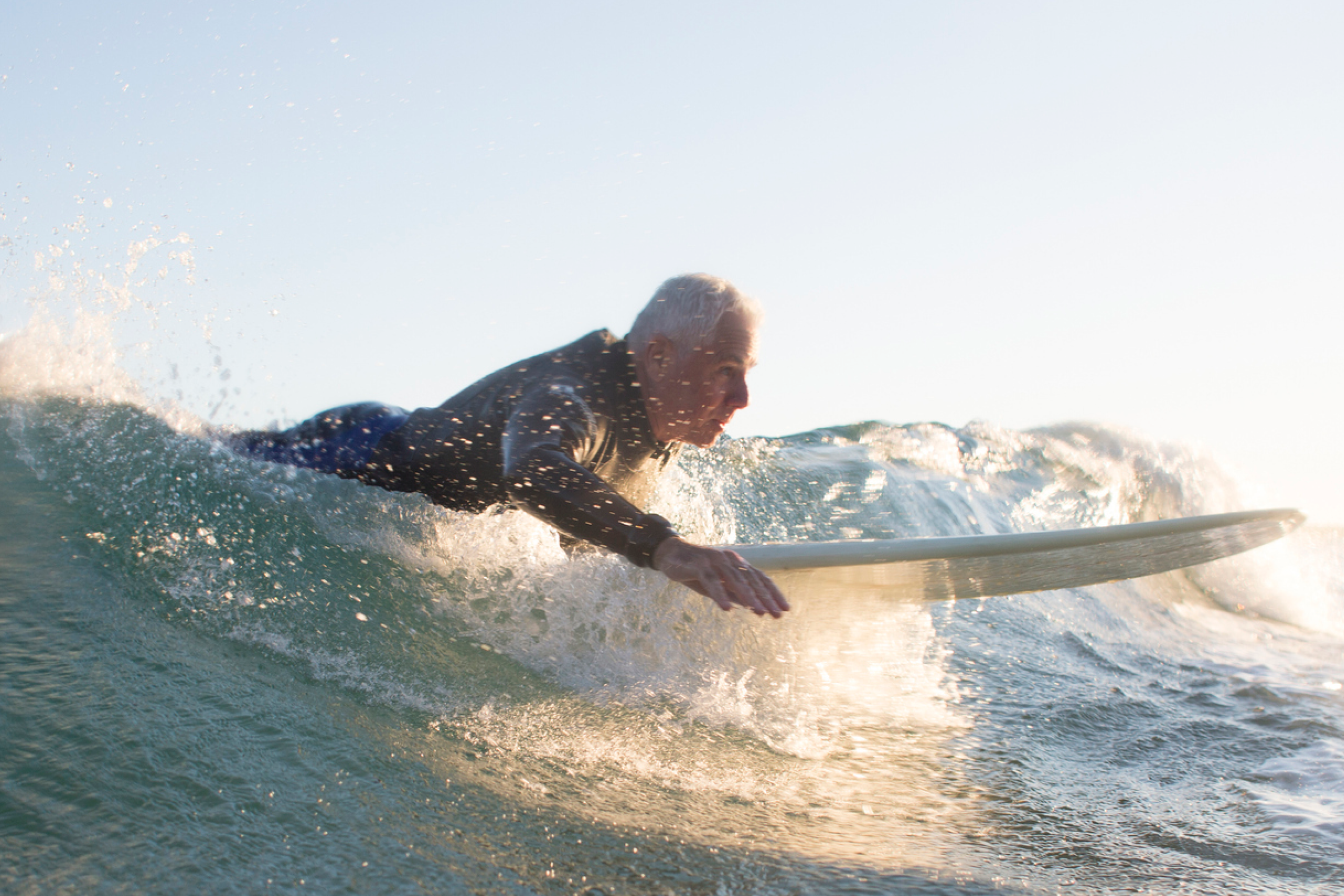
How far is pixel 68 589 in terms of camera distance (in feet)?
5.67

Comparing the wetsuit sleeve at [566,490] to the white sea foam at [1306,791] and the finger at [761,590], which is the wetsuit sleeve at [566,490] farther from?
the white sea foam at [1306,791]

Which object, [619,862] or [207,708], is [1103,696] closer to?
[619,862]

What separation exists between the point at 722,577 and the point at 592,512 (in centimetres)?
33

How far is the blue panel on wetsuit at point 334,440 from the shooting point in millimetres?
2795

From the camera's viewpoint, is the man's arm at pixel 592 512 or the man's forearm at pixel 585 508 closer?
the man's arm at pixel 592 512

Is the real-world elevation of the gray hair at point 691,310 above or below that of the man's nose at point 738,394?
above

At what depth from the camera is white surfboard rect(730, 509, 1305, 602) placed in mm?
2346

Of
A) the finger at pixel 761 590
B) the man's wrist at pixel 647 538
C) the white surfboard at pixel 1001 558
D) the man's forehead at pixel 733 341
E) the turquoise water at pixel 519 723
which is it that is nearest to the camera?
the turquoise water at pixel 519 723

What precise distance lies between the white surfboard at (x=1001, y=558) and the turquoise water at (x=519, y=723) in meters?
0.19

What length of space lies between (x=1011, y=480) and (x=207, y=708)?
27.6 ft

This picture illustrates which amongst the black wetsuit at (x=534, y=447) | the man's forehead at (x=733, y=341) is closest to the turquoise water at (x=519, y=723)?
the black wetsuit at (x=534, y=447)

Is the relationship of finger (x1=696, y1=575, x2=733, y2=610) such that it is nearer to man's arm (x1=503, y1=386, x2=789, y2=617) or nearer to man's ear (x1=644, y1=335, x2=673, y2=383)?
man's arm (x1=503, y1=386, x2=789, y2=617)

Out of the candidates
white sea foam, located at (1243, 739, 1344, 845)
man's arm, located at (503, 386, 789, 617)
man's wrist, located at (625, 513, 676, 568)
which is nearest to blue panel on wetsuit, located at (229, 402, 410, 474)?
man's arm, located at (503, 386, 789, 617)

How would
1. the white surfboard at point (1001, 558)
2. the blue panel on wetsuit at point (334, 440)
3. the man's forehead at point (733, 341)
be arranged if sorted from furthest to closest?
the blue panel on wetsuit at point (334, 440), the white surfboard at point (1001, 558), the man's forehead at point (733, 341)
